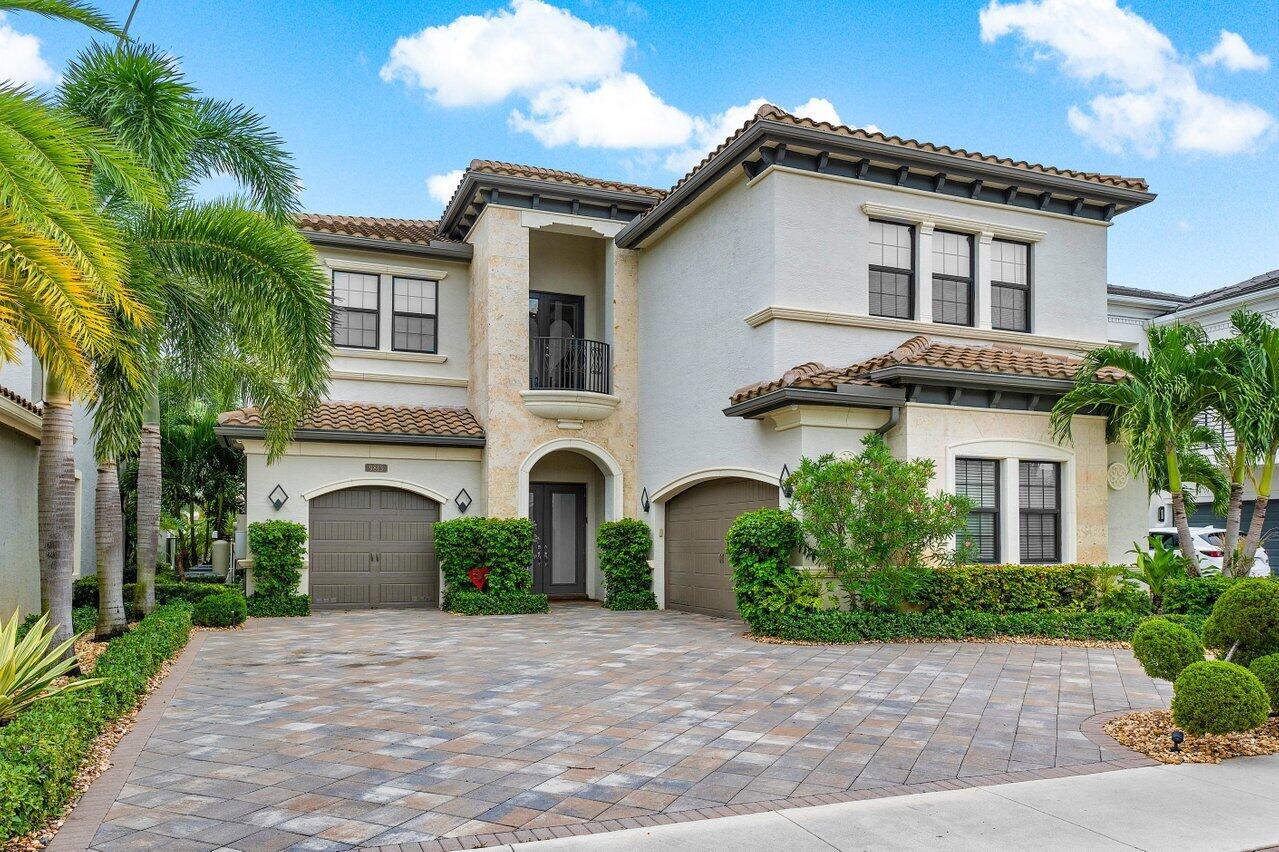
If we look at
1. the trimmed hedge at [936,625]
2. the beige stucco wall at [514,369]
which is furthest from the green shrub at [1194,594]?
the beige stucco wall at [514,369]

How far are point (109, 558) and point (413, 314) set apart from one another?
899 centimetres

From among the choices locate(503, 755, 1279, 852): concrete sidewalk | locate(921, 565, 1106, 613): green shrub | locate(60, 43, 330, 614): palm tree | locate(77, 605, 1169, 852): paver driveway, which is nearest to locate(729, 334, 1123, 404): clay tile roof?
locate(921, 565, 1106, 613): green shrub

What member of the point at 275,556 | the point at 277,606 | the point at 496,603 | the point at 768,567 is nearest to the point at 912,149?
the point at 768,567

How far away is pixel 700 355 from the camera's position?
17.5 metres

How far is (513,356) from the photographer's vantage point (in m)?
19.2

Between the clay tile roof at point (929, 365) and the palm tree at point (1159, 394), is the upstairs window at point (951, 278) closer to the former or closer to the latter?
the clay tile roof at point (929, 365)

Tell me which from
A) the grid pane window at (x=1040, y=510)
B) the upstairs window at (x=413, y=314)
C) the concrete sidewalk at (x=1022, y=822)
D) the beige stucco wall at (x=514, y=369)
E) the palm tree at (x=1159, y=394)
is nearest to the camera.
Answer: the concrete sidewalk at (x=1022, y=822)

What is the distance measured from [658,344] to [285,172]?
25.0 feet

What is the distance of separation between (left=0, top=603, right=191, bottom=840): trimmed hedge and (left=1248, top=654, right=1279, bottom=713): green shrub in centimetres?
848

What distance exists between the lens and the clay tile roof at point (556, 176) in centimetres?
1886

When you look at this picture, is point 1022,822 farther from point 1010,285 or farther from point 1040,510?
point 1010,285

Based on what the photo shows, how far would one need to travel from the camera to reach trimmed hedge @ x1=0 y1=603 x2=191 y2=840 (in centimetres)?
511

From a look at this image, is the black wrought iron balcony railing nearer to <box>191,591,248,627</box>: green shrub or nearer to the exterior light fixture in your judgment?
the exterior light fixture

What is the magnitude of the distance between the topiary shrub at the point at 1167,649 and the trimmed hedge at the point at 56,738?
8.10 meters
